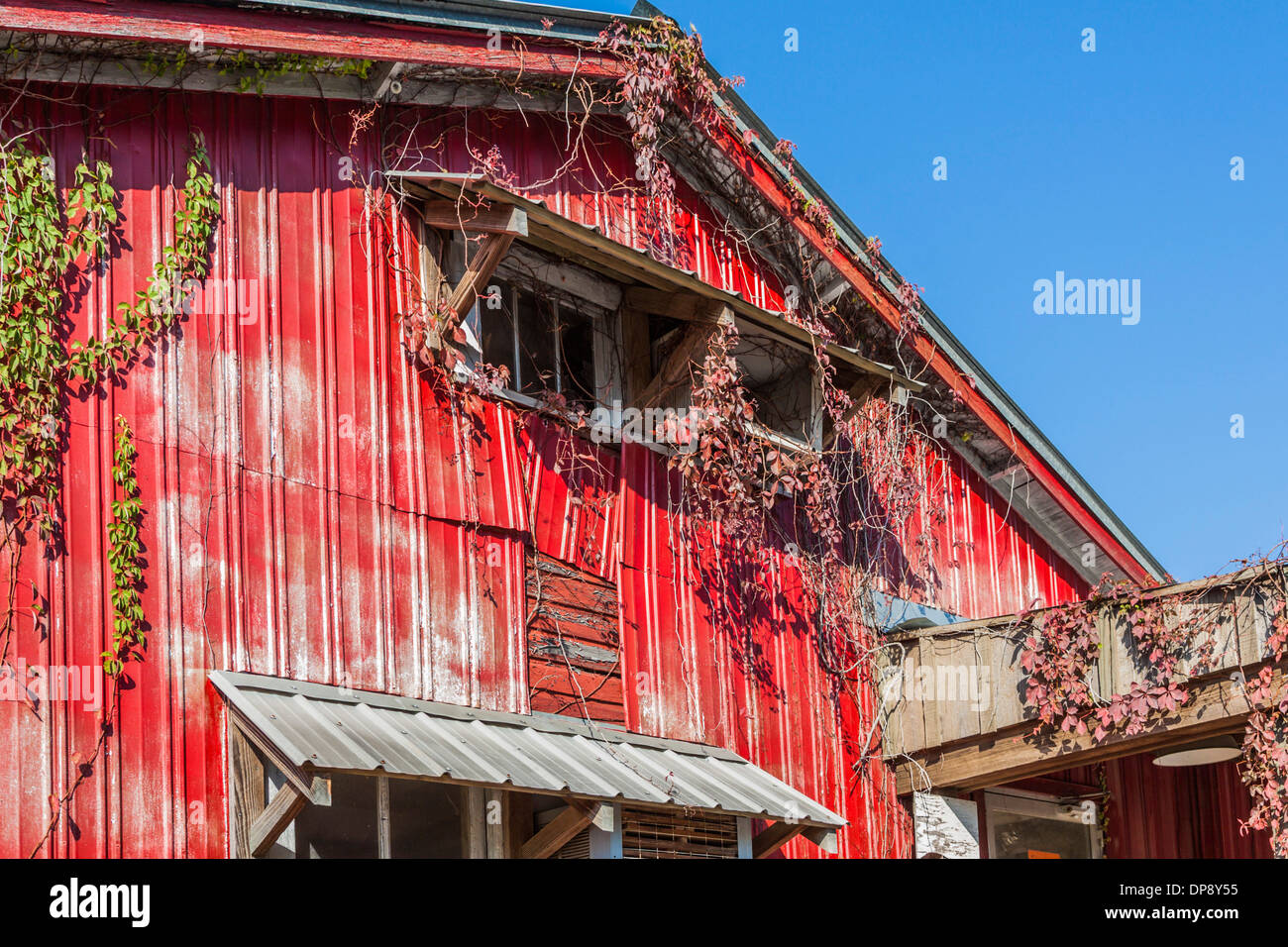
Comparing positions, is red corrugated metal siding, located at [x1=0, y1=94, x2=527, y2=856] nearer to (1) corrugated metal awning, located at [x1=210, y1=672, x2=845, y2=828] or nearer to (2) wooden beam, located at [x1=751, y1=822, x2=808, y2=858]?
(1) corrugated metal awning, located at [x1=210, y1=672, x2=845, y2=828]

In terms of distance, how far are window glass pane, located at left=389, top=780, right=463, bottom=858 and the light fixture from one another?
19.4 ft

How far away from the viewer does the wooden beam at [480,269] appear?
8.20 m

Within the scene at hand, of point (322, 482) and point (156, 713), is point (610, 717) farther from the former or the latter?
point (156, 713)

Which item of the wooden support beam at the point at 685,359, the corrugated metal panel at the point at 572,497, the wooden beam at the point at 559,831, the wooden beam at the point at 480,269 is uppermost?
the wooden beam at the point at 480,269

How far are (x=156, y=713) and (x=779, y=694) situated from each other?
4.58 m

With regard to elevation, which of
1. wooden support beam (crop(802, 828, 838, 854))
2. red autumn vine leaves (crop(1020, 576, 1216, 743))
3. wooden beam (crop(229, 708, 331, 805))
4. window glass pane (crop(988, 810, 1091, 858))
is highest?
red autumn vine leaves (crop(1020, 576, 1216, 743))

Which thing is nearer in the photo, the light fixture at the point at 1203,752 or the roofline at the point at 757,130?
the roofline at the point at 757,130

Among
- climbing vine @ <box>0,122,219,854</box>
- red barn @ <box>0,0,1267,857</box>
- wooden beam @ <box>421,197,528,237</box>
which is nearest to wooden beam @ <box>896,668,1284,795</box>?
red barn @ <box>0,0,1267,857</box>

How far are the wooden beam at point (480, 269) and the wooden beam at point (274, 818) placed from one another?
299cm

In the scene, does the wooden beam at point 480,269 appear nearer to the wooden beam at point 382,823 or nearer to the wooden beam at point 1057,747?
the wooden beam at point 382,823

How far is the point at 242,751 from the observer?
6.75 metres

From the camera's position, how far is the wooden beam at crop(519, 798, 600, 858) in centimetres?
745

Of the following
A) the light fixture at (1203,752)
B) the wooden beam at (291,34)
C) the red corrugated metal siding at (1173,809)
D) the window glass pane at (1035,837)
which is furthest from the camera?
the red corrugated metal siding at (1173,809)

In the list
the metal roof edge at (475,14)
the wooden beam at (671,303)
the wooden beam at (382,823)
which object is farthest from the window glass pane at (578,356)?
the wooden beam at (382,823)
